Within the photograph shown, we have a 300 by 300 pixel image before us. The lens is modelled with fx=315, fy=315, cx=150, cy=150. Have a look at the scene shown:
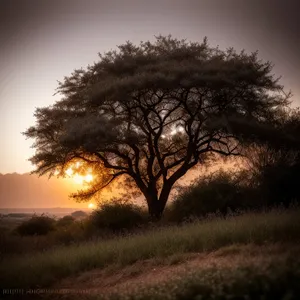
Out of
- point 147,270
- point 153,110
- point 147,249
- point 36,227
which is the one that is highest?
→ point 153,110

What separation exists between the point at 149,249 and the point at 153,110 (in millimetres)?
11423

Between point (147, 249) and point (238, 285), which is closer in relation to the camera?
point (238, 285)

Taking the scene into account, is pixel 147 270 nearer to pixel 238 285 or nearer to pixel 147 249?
pixel 147 249

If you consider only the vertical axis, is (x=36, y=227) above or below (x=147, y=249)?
above

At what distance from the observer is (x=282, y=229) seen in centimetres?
852

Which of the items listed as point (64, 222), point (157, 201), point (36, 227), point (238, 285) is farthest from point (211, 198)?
point (64, 222)

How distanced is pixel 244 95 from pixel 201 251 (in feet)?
42.2

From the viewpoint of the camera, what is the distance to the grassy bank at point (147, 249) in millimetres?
8594

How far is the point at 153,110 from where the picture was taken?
19.8 m

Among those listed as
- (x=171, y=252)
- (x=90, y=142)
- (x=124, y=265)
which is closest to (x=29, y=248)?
(x=90, y=142)

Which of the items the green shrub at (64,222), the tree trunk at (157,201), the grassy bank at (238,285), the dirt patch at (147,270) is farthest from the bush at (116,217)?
the grassy bank at (238,285)

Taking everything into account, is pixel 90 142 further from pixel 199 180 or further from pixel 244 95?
pixel 244 95

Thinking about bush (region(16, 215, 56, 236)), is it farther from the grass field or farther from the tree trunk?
the grass field

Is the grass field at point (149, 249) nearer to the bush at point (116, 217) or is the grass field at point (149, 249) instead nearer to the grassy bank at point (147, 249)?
the grassy bank at point (147, 249)
